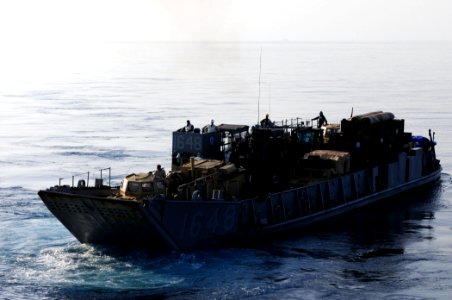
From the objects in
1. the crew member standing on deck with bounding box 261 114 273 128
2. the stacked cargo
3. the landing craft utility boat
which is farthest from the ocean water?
the crew member standing on deck with bounding box 261 114 273 128

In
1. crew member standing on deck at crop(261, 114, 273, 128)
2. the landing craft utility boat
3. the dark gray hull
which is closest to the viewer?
the dark gray hull

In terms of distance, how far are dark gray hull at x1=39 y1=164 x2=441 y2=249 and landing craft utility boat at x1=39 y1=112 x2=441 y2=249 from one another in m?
0.05

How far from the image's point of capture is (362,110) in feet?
320

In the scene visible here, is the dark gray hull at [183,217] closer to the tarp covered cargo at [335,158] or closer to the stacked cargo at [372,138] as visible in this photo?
the tarp covered cargo at [335,158]

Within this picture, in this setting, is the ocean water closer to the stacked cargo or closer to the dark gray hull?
the dark gray hull

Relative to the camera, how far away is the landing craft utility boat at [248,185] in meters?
37.2

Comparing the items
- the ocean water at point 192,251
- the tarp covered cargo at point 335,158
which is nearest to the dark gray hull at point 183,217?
the ocean water at point 192,251

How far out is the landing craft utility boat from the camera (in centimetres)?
3725

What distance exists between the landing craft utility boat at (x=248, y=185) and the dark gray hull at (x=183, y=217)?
0.05 m

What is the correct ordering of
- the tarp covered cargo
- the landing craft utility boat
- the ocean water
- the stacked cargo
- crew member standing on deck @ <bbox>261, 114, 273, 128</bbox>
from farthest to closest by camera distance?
crew member standing on deck @ <bbox>261, 114, 273, 128</bbox> < the stacked cargo < the tarp covered cargo < the landing craft utility boat < the ocean water

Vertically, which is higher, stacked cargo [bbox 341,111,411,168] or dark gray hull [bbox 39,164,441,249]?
stacked cargo [bbox 341,111,411,168]

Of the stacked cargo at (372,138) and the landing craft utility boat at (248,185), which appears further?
the stacked cargo at (372,138)

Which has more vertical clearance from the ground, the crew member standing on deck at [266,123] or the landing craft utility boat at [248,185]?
the crew member standing on deck at [266,123]

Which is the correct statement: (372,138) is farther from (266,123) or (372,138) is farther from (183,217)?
(183,217)
